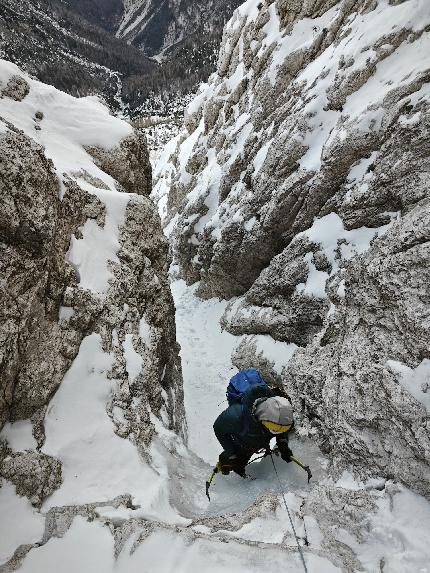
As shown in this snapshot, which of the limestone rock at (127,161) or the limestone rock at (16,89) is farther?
the limestone rock at (127,161)

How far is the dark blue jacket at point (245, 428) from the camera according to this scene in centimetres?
673

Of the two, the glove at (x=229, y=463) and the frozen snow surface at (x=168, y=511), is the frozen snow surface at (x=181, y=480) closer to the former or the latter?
the frozen snow surface at (x=168, y=511)

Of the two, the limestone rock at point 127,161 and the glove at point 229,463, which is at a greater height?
the limestone rock at point 127,161

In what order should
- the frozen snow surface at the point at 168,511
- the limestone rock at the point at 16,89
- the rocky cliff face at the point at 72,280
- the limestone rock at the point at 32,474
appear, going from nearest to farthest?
1. the frozen snow surface at the point at 168,511
2. the limestone rock at the point at 32,474
3. the rocky cliff face at the point at 72,280
4. the limestone rock at the point at 16,89

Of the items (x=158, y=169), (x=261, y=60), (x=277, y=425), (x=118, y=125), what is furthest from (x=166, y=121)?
(x=277, y=425)

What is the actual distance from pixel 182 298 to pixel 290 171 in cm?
1218

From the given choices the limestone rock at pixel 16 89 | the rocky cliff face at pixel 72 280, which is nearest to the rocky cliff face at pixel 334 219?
the rocky cliff face at pixel 72 280

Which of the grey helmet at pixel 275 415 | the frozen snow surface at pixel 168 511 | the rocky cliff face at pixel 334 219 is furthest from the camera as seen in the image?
the rocky cliff face at pixel 334 219

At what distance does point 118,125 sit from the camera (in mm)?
14094

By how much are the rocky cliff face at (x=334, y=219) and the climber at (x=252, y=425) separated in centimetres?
162

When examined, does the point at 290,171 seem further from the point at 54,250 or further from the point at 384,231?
the point at 54,250

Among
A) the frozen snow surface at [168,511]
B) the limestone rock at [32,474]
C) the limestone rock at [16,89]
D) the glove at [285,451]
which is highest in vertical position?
the limestone rock at [16,89]

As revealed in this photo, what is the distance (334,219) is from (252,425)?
29.8 ft

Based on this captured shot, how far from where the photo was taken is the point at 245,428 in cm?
677
